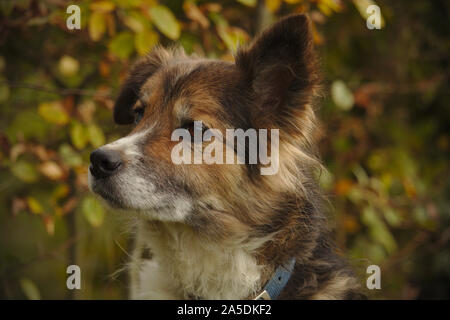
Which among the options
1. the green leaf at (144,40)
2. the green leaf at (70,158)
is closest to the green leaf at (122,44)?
the green leaf at (144,40)

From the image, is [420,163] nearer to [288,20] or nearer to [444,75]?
[444,75]

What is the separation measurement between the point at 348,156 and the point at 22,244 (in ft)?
13.1

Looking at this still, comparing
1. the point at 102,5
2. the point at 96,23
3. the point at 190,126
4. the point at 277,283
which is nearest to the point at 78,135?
the point at 96,23

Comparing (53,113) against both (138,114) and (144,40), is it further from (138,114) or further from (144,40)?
(144,40)

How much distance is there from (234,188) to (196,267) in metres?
0.54

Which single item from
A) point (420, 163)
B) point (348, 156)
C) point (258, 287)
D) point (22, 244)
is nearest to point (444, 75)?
point (420, 163)

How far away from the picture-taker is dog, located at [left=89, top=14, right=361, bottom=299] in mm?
2895

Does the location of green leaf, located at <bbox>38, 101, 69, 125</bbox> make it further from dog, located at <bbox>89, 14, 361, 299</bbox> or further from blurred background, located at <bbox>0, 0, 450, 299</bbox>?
dog, located at <bbox>89, 14, 361, 299</bbox>

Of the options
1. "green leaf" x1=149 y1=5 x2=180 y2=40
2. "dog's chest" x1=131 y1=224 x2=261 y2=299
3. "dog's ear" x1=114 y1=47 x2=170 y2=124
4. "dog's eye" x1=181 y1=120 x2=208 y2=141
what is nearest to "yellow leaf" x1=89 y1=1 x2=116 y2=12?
"green leaf" x1=149 y1=5 x2=180 y2=40

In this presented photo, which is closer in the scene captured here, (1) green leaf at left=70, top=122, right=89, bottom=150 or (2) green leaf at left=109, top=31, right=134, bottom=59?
(2) green leaf at left=109, top=31, right=134, bottom=59

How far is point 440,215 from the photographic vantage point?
6.15m

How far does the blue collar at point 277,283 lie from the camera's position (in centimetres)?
295

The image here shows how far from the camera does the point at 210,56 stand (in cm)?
430

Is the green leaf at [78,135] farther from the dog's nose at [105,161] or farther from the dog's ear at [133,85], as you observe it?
the dog's nose at [105,161]
